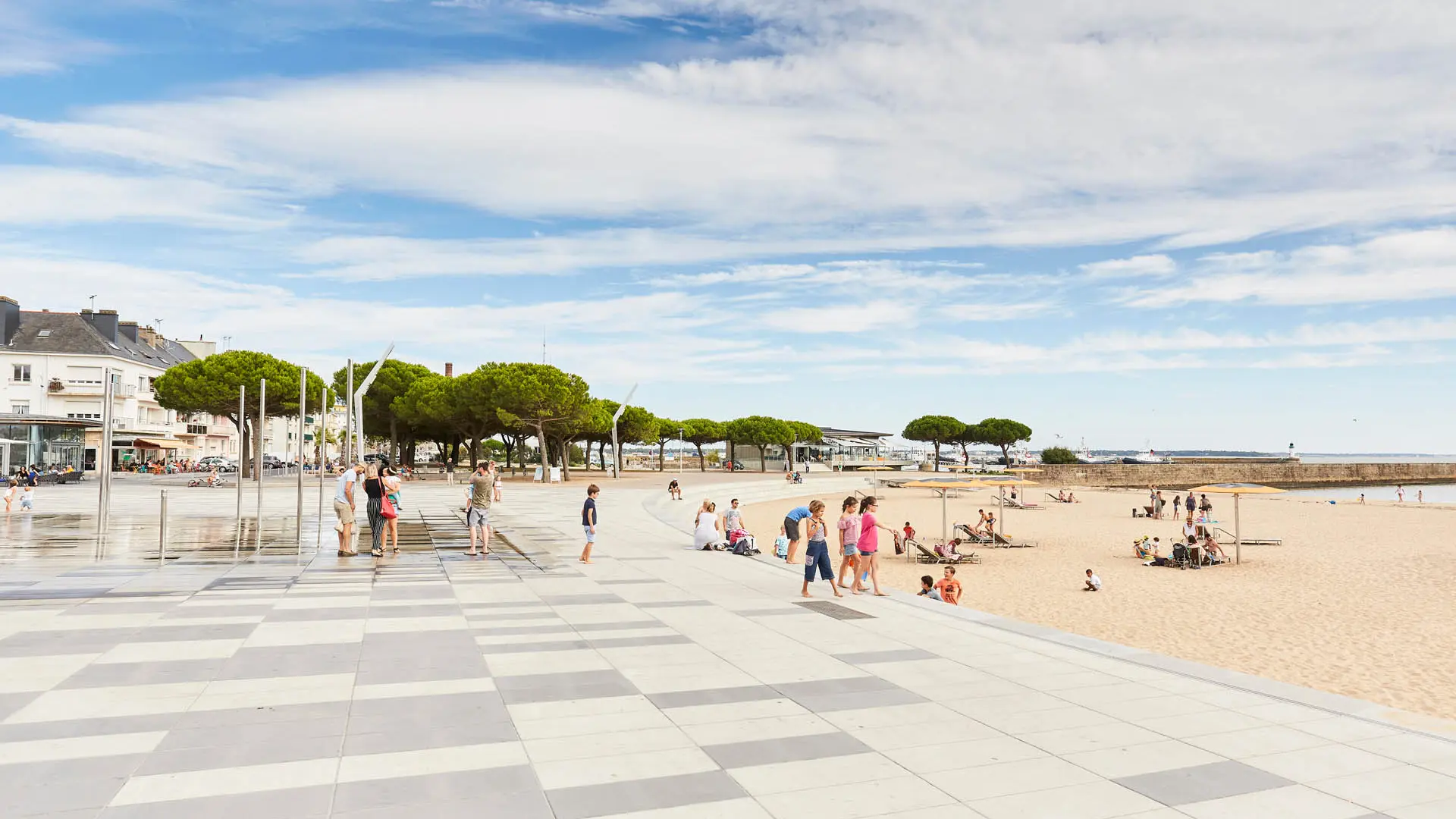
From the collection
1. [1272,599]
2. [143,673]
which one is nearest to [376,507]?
[143,673]

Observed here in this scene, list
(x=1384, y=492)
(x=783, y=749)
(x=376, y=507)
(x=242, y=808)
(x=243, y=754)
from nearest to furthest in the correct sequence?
1. (x=242, y=808)
2. (x=243, y=754)
3. (x=783, y=749)
4. (x=376, y=507)
5. (x=1384, y=492)

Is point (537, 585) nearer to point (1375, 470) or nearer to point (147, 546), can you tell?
point (147, 546)

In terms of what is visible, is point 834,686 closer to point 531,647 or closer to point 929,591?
point 531,647

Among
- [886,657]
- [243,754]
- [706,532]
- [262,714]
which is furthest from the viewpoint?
[706,532]

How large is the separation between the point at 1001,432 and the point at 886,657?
382ft

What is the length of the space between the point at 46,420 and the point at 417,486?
20827 millimetres

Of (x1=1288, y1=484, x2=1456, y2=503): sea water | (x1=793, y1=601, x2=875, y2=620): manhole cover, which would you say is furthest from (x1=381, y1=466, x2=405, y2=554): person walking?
(x1=1288, y1=484, x2=1456, y2=503): sea water

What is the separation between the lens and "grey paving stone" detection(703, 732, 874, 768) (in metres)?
5.44

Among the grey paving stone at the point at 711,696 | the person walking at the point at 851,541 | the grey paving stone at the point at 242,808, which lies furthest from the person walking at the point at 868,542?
the grey paving stone at the point at 242,808

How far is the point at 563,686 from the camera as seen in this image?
7094mm

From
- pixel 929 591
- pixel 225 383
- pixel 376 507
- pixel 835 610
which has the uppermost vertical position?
pixel 225 383

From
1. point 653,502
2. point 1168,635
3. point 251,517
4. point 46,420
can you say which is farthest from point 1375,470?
point 46,420

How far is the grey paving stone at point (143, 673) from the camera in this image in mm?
6906

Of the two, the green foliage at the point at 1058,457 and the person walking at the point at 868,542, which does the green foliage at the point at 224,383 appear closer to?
the person walking at the point at 868,542
